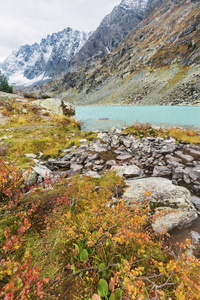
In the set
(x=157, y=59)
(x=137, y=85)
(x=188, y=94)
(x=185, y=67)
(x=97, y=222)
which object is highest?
(x=157, y=59)

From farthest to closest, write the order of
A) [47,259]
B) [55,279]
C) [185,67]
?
[185,67] < [47,259] < [55,279]

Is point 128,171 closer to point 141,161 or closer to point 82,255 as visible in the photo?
point 141,161

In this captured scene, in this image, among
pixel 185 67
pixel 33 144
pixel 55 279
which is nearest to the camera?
pixel 55 279

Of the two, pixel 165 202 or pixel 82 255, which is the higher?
pixel 82 255

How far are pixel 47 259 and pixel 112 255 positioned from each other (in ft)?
4.41

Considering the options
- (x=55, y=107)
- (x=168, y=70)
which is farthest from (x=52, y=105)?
(x=168, y=70)

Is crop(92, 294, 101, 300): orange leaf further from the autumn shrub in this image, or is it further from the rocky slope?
the rocky slope

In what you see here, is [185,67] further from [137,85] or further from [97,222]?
[97,222]

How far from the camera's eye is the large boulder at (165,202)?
12.1 ft

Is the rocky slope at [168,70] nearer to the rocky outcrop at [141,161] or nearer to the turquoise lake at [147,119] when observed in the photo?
the turquoise lake at [147,119]

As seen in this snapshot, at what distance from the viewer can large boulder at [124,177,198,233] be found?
3.70 meters

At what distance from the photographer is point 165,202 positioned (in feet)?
13.8

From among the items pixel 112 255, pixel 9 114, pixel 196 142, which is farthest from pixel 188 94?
Answer: pixel 112 255

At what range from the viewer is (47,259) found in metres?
2.56
